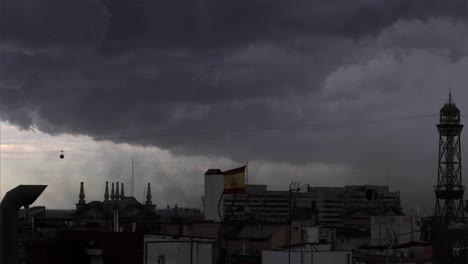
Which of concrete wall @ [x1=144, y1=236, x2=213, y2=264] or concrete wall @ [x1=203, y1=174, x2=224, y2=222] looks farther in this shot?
concrete wall @ [x1=203, y1=174, x2=224, y2=222]

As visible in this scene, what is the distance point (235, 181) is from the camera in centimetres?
9488

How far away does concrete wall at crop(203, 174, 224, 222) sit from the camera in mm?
92213

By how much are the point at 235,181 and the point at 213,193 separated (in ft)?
12.1

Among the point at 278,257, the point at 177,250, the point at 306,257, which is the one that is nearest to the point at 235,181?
the point at 278,257

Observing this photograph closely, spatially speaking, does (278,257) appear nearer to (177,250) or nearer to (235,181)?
(177,250)

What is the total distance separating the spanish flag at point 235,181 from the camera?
93812 mm

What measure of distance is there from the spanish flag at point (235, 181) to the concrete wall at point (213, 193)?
188 centimetres

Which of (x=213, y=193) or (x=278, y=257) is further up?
(x=213, y=193)

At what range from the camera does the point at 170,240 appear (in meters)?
50.6

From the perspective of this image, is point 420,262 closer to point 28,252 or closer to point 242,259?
point 242,259

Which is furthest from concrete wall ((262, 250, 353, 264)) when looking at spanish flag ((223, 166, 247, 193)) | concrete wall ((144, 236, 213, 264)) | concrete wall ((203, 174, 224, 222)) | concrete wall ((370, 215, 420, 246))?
concrete wall ((370, 215, 420, 246))

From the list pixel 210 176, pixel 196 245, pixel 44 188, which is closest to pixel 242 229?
pixel 210 176

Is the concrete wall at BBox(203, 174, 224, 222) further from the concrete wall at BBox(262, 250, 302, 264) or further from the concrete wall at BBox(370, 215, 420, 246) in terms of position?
the concrete wall at BBox(262, 250, 302, 264)

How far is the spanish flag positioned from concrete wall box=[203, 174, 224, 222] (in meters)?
1.88
